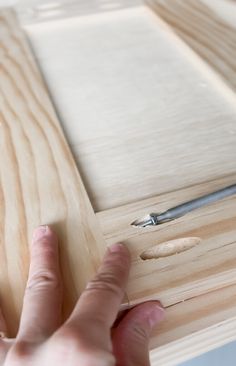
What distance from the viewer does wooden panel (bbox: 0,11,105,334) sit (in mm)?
479

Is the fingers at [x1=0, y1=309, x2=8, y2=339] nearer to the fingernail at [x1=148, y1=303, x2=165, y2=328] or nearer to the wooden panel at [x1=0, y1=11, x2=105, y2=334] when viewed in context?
the wooden panel at [x1=0, y1=11, x2=105, y2=334]

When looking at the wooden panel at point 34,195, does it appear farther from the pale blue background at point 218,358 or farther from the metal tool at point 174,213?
the pale blue background at point 218,358

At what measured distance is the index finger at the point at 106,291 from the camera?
39cm

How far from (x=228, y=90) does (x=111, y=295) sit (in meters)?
0.46

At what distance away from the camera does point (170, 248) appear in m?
0.50

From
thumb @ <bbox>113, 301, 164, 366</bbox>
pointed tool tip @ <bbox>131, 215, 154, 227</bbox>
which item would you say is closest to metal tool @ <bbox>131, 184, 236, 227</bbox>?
pointed tool tip @ <bbox>131, 215, 154, 227</bbox>

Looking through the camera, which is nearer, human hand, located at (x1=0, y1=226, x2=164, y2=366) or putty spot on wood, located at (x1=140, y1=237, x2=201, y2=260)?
human hand, located at (x1=0, y1=226, x2=164, y2=366)

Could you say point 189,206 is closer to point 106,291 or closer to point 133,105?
→ point 106,291

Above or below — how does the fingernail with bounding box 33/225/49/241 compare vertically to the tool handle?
below

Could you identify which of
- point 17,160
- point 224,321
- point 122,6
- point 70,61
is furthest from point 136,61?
point 224,321

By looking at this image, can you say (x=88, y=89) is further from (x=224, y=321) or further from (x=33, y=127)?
(x=224, y=321)

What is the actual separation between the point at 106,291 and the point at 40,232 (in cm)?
12

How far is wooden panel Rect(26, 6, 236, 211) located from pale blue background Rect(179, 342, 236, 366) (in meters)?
0.23

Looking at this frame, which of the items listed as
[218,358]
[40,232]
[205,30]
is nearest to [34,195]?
[40,232]
